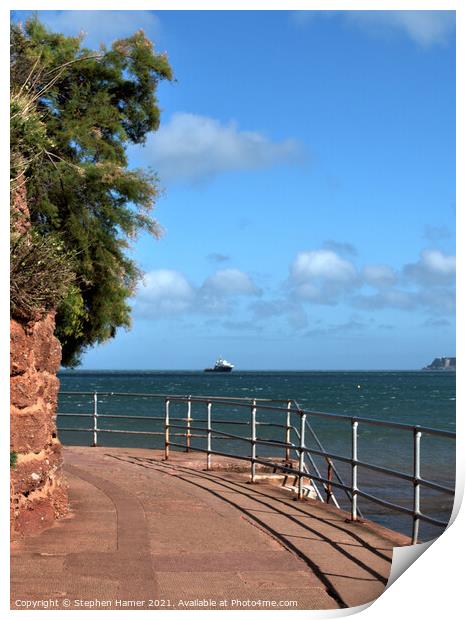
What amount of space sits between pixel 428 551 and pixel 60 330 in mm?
8225

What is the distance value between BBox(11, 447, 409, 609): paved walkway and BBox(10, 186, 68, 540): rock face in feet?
0.71

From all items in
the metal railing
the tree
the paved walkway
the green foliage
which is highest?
the tree

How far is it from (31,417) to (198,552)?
5.77 ft

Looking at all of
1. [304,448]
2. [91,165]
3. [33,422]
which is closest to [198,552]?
[33,422]

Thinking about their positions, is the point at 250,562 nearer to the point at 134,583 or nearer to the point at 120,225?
the point at 134,583

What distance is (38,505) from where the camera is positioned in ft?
25.1

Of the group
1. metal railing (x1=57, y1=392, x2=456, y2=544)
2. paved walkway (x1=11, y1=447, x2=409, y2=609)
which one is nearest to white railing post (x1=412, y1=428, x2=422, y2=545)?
metal railing (x1=57, y1=392, x2=456, y2=544)

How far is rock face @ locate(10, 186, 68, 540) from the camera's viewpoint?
7.21 metres

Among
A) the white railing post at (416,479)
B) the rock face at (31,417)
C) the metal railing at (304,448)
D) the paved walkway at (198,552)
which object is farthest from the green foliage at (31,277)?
the white railing post at (416,479)

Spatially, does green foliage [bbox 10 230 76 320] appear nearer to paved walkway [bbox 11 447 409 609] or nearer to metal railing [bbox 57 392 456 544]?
paved walkway [bbox 11 447 409 609]

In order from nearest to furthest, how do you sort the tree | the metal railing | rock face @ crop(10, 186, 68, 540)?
the metal railing → rock face @ crop(10, 186, 68, 540) → the tree

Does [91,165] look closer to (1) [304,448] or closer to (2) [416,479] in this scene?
(1) [304,448]

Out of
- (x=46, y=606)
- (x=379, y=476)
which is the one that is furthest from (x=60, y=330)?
(x=379, y=476)
